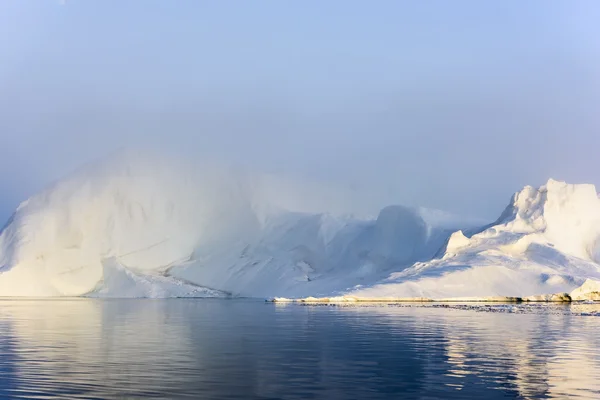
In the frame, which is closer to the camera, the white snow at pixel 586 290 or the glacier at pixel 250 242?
the white snow at pixel 586 290

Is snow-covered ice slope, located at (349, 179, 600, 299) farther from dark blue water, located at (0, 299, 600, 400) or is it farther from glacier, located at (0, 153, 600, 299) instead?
dark blue water, located at (0, 299, 600, 400)

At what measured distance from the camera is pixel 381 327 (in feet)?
96.4

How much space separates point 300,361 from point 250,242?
2520 inches

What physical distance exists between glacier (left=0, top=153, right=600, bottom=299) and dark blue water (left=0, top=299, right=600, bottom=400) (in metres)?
31.9

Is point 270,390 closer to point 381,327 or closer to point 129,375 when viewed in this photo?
point 129,375

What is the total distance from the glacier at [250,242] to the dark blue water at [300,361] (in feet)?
105

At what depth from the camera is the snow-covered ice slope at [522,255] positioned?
58.1m

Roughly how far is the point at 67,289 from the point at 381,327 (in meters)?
53.1

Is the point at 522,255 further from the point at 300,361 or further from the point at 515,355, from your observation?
the point at 300,361

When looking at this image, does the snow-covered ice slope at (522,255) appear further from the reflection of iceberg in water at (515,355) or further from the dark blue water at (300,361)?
the dark blue water at (300,361)

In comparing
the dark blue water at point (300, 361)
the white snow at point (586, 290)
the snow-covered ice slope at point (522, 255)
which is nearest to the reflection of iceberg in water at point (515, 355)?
the dark blue water at point (300, 361)

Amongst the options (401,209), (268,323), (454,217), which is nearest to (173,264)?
(401,209)

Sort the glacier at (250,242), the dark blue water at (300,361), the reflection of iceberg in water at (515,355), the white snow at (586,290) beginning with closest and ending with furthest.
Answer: the dark blue water at (300,361) < the reflection of iceberg in water at (515,355) < the white snow at (586,290) < the glacier at (250,242)

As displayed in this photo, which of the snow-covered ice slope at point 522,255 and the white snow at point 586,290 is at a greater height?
the snow-covered ice slope at point 522,255
